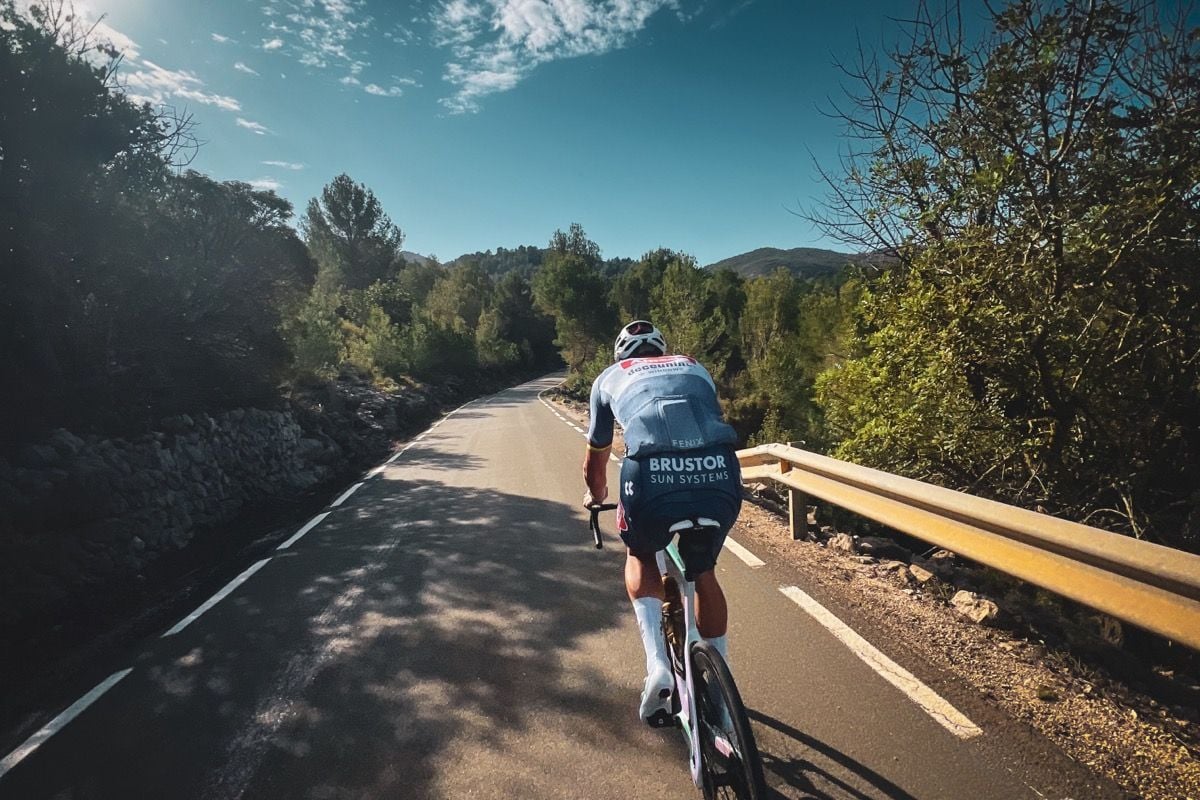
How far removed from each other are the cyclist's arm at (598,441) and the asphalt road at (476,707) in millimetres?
1225

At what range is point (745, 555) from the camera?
5.25 m

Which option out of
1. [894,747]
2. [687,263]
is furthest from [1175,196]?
[687,263]

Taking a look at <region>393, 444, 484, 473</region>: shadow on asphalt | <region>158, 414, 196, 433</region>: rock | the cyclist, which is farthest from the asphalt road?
<region>393, 444, 484, 473</region>: shadow on asphalt

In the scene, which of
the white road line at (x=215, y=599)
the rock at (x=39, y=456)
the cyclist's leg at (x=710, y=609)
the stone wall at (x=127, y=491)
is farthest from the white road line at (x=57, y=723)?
the rock at (x=39, y=456)

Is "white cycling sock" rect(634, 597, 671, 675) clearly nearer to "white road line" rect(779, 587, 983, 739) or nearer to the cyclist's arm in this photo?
the cyclist's arm

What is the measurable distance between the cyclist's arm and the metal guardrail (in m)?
2.06

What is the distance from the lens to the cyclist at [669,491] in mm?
2180

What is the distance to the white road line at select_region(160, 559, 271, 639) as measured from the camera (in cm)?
445

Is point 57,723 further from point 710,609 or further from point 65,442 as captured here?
point 65,442

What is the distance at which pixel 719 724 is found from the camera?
206cm

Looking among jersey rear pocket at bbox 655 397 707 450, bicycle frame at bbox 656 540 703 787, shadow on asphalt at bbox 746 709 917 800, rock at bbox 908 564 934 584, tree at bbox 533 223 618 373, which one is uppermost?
tree at bbox 533 223 618 373

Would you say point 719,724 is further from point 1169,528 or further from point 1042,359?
point 1169,528

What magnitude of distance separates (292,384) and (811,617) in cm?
1517

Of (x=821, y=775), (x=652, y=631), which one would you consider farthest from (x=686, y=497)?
(x=821, y=775)
